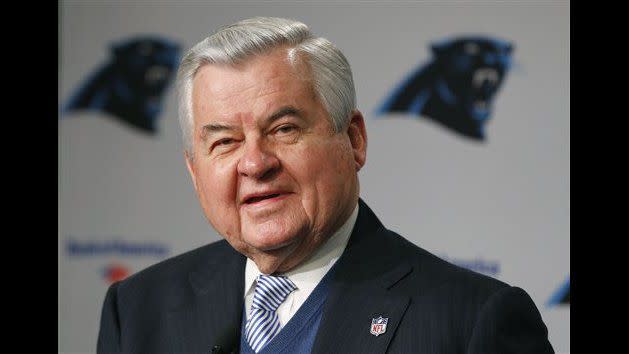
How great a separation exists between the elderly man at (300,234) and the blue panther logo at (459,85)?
1.62m

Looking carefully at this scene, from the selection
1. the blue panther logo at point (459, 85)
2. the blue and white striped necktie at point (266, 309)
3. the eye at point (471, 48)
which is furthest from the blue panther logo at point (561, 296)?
the blue and white striped necktie at point (266, 309)

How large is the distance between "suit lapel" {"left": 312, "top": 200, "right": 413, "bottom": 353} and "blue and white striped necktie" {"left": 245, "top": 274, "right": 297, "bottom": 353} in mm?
116

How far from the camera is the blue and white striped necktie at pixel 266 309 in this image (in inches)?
86.0

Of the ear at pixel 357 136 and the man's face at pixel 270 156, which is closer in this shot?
the man's face at pixel 270 156

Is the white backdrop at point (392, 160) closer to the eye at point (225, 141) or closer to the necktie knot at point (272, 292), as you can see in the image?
the necktie knot at point (272, 292)

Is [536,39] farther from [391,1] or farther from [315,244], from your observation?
[315,244]

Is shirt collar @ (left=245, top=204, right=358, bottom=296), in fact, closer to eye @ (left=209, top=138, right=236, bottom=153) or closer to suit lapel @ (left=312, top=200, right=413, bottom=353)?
suit lapel @ (left=312, top=200, right=413, bottom=353)

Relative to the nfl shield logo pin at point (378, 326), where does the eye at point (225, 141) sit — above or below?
above

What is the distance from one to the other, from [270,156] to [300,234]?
0.20 m

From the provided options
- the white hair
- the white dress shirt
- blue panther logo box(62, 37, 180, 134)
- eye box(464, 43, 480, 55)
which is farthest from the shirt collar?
blue panther logo box(62, 37, 180, 134)

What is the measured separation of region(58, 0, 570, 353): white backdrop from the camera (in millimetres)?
3820

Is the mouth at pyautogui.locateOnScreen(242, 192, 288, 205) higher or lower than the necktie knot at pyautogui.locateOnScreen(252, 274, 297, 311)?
higher

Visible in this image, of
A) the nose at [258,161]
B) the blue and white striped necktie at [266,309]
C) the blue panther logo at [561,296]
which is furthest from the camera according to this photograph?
the blue panther logo at [561,296]

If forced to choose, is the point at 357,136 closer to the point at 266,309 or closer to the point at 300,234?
Answer: the point at 300,234
